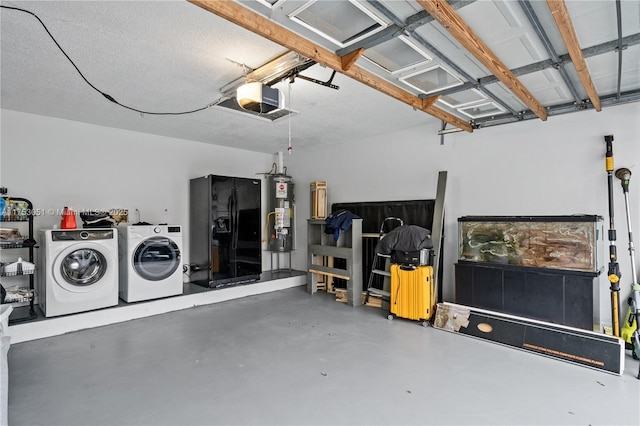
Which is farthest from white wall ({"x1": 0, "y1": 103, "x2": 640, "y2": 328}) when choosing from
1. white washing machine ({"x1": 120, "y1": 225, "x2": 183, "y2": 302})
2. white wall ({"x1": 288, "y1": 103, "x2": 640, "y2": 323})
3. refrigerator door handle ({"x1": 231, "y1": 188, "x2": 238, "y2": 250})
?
refrigerator door handle ({"x1": 231, "y1": 188, "x2": 238, "y2": 250})

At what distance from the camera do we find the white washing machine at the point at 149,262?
423 cm

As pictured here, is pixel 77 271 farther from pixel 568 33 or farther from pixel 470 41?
pixel 568 33

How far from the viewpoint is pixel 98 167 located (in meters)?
4.72

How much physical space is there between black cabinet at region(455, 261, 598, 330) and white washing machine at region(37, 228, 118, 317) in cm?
437

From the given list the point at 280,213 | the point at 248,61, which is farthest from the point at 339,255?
the point at 248,61

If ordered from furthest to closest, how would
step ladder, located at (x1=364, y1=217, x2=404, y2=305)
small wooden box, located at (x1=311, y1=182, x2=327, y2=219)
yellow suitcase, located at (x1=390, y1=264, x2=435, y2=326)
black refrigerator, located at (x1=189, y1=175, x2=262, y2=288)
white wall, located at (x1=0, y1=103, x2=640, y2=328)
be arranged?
1. small wooden box, located at (x1=311, y1=182, x2=327, y2=219)
2. black refrigerator, located at (x1=189, y1=175, x2=262, y2=288)
3. step ladder, located at (x1=364, y1=217, x2=404, y2=305)
4. yellow suitcase, located at (x1=390, y1=264, x2=435, y2=326)
5. white wall, located at (x1=0, y1=103, x2=640, y2=328)

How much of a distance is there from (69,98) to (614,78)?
560cm

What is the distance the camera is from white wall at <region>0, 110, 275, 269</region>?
4.13 metres

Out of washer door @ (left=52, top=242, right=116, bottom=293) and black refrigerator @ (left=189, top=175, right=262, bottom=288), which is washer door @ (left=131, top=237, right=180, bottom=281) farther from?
black refrigerator @ (left=189, top=175, right=262, bottom=288)

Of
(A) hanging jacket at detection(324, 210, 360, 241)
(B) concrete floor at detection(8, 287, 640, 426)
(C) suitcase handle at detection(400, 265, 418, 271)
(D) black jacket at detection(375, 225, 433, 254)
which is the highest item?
(A) hanging jacket at detection(324, 210, 360, 241)

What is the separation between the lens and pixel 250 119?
445 centimetres

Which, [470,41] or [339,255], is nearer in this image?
[470,41]

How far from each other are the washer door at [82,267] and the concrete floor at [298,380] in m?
0.55

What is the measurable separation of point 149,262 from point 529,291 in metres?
4.73
